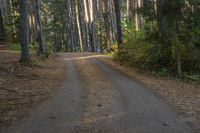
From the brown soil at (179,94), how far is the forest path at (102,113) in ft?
1.03

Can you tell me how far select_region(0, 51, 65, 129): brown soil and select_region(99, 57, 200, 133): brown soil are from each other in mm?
3637

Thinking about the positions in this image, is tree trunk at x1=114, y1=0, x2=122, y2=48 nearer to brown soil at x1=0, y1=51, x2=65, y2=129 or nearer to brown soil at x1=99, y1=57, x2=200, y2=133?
brown soil at x1=99, y1=57, x2=200, y2=133

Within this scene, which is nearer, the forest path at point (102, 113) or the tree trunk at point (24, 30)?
the forest path at point (102, 113)

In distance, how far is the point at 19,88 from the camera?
41.0ft

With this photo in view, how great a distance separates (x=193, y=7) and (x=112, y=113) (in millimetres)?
9154

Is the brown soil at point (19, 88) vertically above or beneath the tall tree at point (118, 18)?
beneath

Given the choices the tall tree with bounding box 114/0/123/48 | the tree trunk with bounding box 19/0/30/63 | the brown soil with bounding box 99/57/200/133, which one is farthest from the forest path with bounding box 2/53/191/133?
the tall tree with bounding box 114/0/123/48

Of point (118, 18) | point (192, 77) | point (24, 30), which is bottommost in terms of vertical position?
point (192, 77)

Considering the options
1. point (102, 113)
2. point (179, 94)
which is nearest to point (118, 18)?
point (179, 94)

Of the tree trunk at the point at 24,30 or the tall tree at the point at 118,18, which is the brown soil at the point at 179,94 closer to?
the tree trunk at the point at 24,30

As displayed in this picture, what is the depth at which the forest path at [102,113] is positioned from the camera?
7594 mm

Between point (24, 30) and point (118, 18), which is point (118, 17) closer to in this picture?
point (118, 18)

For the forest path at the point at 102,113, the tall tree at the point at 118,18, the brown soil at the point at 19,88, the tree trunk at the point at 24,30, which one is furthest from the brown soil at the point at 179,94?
the tall tree at the point at 118,18

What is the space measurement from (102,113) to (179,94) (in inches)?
159
